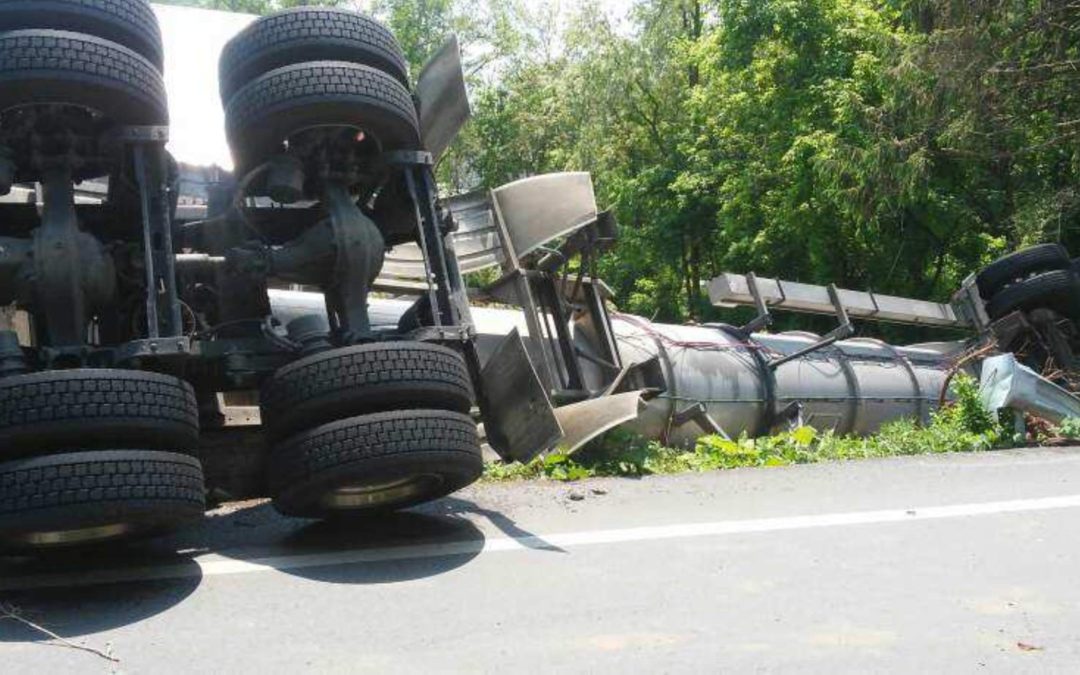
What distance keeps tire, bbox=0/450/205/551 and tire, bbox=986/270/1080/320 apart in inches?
431

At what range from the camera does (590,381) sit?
8.91 m

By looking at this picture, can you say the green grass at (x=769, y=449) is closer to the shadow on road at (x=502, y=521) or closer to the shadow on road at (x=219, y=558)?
the shadow on road at (x=502, y=521)

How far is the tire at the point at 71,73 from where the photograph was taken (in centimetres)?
439

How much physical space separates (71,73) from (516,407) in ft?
8.98

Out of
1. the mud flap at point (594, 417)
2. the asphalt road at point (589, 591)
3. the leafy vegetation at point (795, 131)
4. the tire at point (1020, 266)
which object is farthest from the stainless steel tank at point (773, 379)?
the leafy vegetation at point (795, 131)

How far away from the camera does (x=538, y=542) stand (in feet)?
16.0

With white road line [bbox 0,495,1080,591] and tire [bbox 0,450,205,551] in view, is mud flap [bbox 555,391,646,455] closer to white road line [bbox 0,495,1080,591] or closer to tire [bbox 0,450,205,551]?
white road line [bbox 0,495,1080,591]

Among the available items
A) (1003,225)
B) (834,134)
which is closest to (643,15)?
(834,134)

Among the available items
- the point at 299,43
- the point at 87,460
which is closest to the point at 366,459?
the point at 87,460

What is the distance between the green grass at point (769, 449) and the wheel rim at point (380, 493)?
5.70 feet

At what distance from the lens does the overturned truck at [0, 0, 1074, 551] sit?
4.01 meters

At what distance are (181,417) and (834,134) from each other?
19689mm

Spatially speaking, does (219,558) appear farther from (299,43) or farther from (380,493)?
(299,43)

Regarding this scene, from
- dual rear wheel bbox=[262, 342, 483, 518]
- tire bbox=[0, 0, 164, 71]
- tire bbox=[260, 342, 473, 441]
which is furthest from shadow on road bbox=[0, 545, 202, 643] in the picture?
tire bbox=[0, 0, 164, 71]
